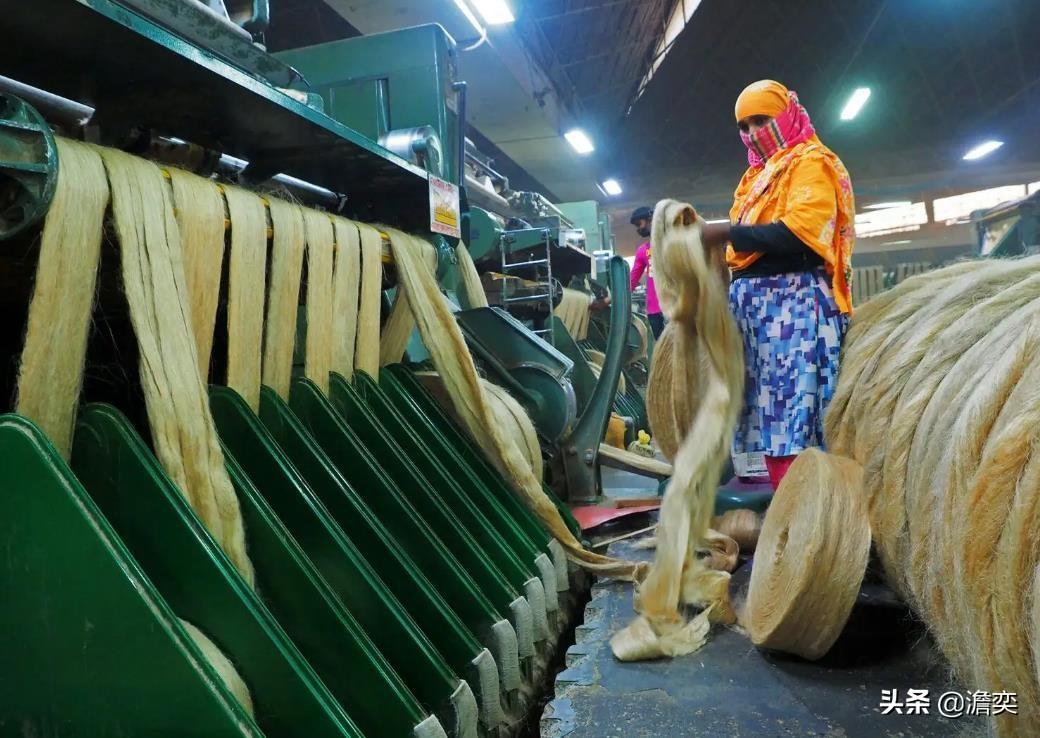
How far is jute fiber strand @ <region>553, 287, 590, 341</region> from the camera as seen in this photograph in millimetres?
4797

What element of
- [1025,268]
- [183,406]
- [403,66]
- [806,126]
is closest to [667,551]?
[1025,268]

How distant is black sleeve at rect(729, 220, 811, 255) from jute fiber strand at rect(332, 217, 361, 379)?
1049 millimetres

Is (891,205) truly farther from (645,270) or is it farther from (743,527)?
(743,527)

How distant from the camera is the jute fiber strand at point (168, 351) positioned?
3.52 ft

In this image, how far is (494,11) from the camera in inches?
229

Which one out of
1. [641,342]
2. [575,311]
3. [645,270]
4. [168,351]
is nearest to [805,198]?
A: [168,351]

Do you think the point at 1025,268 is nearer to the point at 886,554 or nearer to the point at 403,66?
the point at 886,554

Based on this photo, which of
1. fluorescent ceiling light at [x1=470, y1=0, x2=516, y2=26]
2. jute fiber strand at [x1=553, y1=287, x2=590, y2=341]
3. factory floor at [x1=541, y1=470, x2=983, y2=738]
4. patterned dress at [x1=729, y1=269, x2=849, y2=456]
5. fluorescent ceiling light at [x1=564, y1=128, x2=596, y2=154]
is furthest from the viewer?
fluorescent ceiling light at [x1=564, y1=128, x2=596, y2=154]

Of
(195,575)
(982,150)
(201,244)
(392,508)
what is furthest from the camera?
(982,150)

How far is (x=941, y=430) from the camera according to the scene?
1258 millimetres

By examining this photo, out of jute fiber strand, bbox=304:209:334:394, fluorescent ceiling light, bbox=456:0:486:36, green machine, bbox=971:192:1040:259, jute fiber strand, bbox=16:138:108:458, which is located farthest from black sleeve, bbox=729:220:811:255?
fluorescent ceiling light, bbox=456:0:486:36

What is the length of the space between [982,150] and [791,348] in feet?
41.9

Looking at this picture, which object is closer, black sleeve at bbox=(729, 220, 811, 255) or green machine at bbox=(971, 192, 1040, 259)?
black sleeve at bbox=(729, 220, 811, 255)

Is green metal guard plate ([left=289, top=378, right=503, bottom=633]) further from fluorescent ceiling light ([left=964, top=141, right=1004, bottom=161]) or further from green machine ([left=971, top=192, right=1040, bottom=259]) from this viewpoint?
fluorescent ceiling light ([left=964, top=141, right=1004, bottom=161])
